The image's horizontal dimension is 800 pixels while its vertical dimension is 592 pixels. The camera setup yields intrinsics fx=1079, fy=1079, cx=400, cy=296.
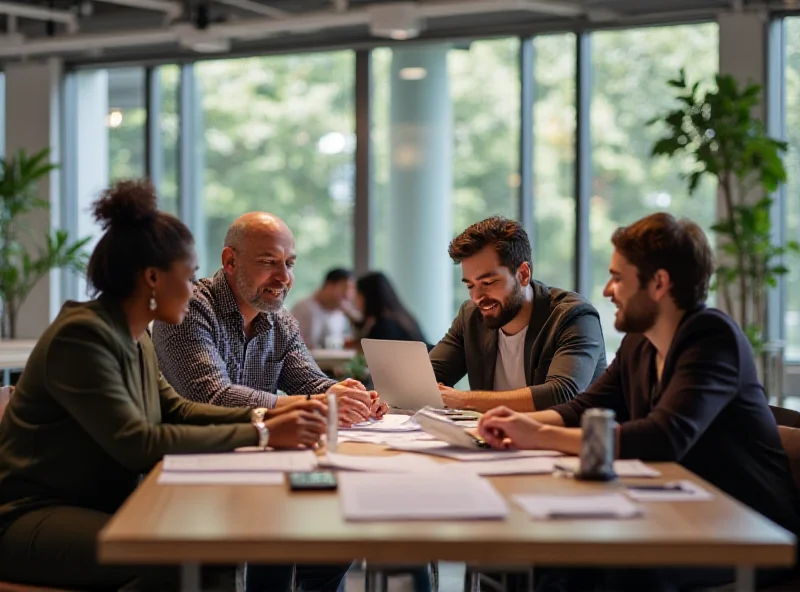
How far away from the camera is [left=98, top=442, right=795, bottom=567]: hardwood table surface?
172cm

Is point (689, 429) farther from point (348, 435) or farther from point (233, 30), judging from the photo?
point (233, 30)

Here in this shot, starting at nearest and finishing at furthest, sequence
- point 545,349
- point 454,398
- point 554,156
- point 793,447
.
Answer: point 793,447, point 454,398, point 545,349, point 554,156

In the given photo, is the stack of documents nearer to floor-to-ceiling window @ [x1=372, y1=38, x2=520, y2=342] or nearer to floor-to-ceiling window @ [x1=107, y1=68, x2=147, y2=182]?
floor-to-ceiling window @ [x1=372, y1=38, x2=520, y2=342]

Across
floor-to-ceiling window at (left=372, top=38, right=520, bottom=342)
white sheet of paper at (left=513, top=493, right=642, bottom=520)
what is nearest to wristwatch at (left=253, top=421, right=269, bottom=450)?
white sheet of paper at (left=513, top=493, right=642, bottom=520)

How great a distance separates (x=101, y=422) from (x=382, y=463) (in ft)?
2.05

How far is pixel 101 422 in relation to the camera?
2.36m

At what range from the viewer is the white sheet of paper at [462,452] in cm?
251

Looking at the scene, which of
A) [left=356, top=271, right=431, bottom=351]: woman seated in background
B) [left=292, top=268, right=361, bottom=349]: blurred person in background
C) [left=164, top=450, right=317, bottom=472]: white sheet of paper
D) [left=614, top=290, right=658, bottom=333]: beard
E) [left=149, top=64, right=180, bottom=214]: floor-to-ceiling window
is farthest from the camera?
[left=149, top=64, right=180, bottom=214]: floor-to-ceiling window

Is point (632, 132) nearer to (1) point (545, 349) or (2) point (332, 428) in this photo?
(1) point (545, 349)

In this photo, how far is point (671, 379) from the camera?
2.52 m

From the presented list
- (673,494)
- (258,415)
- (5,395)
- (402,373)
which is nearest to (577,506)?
(673,494)

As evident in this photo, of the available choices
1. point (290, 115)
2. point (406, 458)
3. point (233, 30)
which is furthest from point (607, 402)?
point (290, 115)

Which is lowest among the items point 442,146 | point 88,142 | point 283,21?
point 442,146

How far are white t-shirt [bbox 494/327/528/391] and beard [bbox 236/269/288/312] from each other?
31.8 inches
